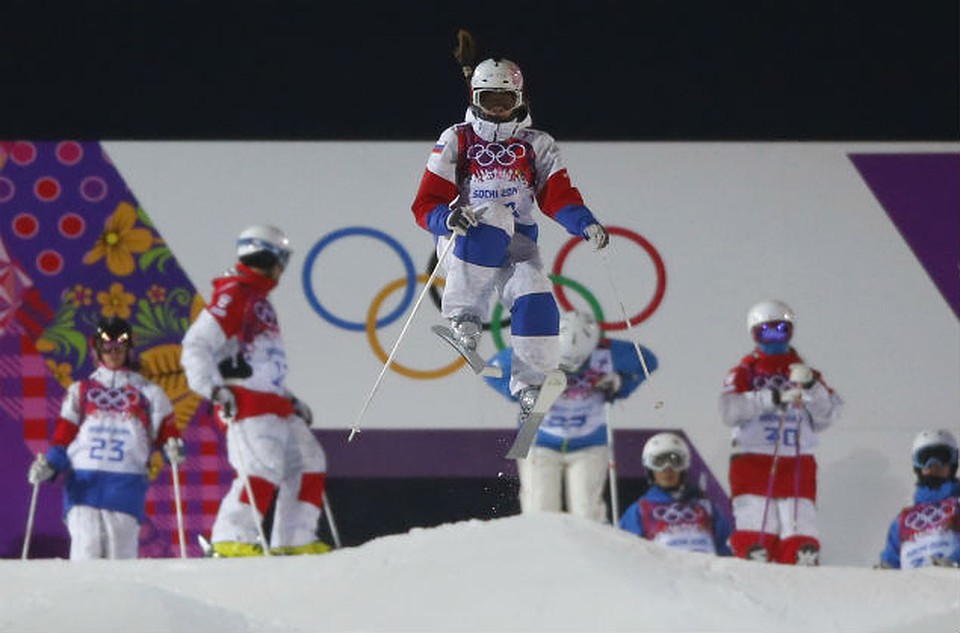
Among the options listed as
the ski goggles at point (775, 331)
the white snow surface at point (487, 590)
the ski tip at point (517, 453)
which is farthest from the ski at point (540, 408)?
the ski goggles at point (775, 331)

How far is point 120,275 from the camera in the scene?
1059cm

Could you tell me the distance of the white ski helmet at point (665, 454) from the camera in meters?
9.57

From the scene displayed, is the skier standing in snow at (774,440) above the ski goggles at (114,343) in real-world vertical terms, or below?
below

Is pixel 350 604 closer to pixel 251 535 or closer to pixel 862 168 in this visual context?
pixel 251 535

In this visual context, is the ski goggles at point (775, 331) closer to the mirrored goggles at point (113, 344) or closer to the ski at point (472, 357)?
the mirrored goggles at point (113, 344)

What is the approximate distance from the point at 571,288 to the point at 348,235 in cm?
110

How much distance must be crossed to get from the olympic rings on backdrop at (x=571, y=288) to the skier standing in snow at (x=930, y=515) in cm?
→ 166

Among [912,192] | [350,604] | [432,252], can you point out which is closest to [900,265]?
[912,192]

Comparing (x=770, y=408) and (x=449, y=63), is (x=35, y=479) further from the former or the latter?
(x=770, y=408)

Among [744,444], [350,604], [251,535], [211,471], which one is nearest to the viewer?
[350,604]

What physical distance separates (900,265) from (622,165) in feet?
4.71

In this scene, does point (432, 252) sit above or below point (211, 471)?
above

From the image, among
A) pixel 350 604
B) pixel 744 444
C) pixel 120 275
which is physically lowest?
pixel 350 604

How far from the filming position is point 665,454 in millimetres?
9562
